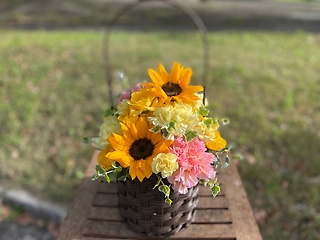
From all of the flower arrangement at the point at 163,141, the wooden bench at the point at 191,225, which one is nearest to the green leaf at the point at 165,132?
the flower arrangement at the point at 163,141

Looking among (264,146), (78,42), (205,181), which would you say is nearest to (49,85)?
(78,42)

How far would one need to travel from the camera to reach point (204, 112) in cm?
136

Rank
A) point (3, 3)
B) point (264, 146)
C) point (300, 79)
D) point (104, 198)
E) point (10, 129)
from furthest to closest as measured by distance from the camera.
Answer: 1. point (3, 3)
2. point (300, 79)
3. point (10, 129)
4. point (264, 146)
5. point (104, 198)

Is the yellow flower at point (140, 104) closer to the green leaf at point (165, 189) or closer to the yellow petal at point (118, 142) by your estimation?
the yellow petal at point (118, 142)

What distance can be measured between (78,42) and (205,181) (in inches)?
160

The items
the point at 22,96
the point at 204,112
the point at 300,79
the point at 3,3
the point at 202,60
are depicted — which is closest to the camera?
the point at 204,112

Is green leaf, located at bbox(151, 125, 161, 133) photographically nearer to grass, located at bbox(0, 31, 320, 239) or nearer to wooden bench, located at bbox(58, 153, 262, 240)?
wooden bench, located at bbox(58, 153, 262, 240)

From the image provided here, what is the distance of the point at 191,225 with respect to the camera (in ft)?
5.21

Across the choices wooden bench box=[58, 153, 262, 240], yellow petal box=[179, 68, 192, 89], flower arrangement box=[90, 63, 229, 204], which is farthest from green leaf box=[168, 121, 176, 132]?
wooden bench box=[58, 153, 262, 240]

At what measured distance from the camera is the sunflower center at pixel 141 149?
134 cm

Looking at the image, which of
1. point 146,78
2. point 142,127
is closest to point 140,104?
point 142,127

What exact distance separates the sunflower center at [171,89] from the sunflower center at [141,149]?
0.20 m

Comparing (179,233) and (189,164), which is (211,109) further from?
(189,164)

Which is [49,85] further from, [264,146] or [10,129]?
[264,146]
